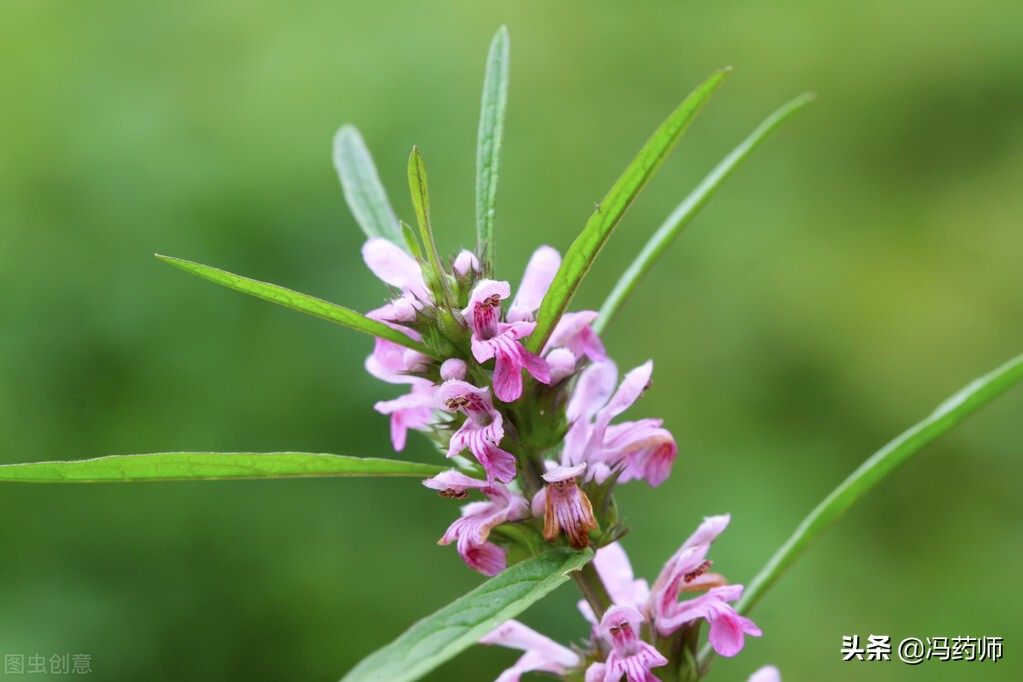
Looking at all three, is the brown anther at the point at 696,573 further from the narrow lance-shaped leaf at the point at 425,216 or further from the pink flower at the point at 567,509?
the narrow lance-shaped leaf at the point at 425,216

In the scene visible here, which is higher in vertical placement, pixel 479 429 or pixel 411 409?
pixel 411 409

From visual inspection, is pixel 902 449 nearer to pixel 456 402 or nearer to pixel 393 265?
pixel 456 402

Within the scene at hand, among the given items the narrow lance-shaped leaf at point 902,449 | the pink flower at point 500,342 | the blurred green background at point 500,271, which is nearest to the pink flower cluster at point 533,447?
the pink flower at point 500,342

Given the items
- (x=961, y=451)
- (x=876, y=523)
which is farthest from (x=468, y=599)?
(x=961, y=451)

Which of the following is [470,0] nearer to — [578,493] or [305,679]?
[305,679]

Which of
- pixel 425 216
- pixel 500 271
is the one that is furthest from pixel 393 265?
pixel 500 271
